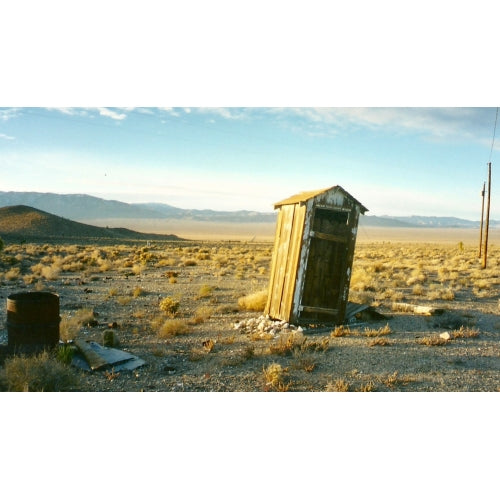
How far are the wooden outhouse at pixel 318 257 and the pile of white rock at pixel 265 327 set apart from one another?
0.61 feet

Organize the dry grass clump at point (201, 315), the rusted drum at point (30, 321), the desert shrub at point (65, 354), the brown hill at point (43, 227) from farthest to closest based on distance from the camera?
the brown hill at point (43, 227) < the dry grass clump at point (201, 315) < the rusted drum at point (30, 321) < the desert shrub at point (65, 354)

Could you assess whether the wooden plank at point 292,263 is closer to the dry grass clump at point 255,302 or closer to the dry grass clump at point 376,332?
the dry grass clump at point 376,332

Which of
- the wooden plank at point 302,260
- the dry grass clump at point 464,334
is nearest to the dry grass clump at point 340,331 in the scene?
the wooden plank at point 302,260

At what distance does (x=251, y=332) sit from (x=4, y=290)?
29.5ft

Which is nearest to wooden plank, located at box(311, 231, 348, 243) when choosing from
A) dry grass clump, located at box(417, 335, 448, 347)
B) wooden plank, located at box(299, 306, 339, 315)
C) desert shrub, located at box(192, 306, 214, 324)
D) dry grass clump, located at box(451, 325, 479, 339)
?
wooden plank, located at box(299, 306, 339, 315)

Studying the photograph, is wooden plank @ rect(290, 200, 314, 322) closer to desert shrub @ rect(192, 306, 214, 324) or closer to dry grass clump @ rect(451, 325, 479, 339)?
desert shrub @ rect(192, 306, 214, 324)

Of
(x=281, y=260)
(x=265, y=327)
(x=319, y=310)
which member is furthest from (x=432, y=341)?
(x=281, y=260)

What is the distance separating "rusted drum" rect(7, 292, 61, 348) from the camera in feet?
19.3

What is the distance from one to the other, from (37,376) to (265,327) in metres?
4.33

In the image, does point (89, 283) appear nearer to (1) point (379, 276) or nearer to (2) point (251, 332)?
(2) point (251, 332)

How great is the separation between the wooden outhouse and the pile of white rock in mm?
187

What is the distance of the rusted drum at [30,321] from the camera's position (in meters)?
5.89

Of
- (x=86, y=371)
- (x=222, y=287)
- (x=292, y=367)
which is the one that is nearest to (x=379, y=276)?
(x=222, y=287)

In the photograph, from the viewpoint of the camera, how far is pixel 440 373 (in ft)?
19.5
